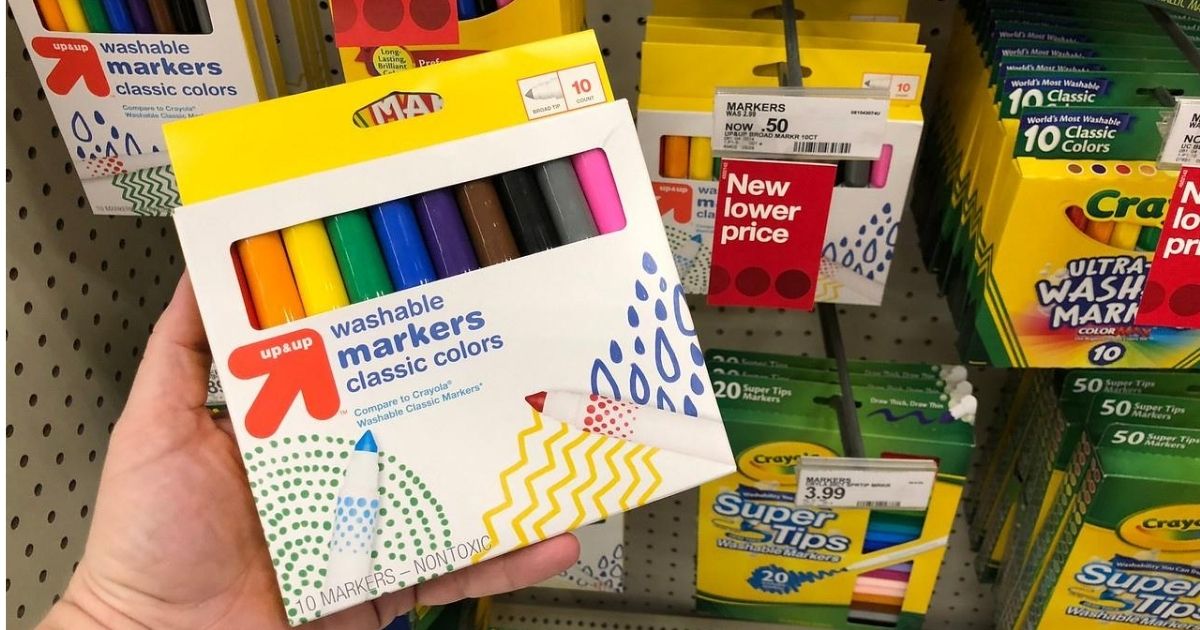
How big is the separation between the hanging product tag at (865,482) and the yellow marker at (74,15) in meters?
0.70

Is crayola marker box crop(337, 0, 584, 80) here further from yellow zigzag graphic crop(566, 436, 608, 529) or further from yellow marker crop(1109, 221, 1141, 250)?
yellow marker crop(1109, 221, 1141, 250)

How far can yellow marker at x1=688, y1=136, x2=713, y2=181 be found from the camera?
66 cm

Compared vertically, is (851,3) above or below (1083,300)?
above

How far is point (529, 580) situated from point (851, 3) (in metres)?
0.56

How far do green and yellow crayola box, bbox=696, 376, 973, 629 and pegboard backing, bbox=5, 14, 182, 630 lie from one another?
617 mm

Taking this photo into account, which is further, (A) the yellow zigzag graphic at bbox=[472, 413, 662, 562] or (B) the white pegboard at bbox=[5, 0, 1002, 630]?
(B) the white pegboard at bbox=[5, 0, 1002, 630]

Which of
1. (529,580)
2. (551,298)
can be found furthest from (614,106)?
(529,580)

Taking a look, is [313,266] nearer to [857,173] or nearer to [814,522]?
[857,173]

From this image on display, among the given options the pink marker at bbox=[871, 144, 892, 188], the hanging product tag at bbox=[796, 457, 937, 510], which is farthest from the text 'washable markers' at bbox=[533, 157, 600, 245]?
the hanging product tag at bbox=[796, 457, 937, 510]

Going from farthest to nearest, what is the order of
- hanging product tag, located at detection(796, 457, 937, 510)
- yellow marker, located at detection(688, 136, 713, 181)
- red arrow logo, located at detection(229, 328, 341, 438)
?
hanging product tag, located at detection(796, 457, 937, 510) < yellow marker, located at detection(688, 136, 713, 181) < red arrow logo, located at detection(229, 328, 341, 438)

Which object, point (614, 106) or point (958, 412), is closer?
point (614, 106)

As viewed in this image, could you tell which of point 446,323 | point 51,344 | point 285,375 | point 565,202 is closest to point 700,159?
point 565,202

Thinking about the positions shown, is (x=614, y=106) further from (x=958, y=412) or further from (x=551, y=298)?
(x=958, y=412)

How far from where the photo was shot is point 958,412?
32.1 inches
